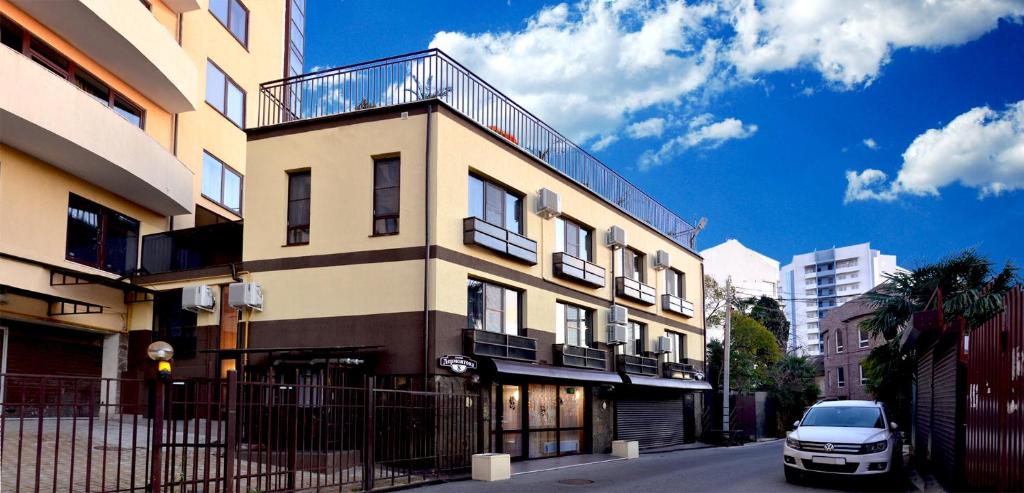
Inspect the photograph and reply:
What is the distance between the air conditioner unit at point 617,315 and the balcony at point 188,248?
10.6 meters

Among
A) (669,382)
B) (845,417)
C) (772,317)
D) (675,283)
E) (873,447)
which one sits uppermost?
(772,317)

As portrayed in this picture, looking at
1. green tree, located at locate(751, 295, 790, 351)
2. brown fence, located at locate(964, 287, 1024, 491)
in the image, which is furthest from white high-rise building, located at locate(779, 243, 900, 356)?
brown fence, located at locate(964, 287, 1024, 491)

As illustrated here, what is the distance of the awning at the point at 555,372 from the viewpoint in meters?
18.9

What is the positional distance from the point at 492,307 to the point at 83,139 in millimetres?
9803

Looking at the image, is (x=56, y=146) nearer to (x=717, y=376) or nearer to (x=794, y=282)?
(x=717, y=376)

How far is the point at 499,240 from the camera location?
20.0 meters

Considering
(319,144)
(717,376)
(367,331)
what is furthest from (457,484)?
(717,376)

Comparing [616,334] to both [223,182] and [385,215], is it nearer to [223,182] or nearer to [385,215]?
[385,215]

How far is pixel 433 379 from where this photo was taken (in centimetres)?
1756

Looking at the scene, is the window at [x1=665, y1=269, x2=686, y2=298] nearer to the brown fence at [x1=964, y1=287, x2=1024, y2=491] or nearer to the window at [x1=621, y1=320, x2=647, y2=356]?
the window at [x1=621, y1=320, x2=647, y2=356]

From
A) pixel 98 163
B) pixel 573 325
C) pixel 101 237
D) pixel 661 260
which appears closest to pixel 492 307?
pixel 573 325

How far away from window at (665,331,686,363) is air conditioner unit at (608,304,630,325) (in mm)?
5901

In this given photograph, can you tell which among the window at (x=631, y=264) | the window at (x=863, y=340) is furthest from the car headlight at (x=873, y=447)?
the window at (x=863, y=340)

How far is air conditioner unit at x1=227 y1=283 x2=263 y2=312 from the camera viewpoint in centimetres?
1909
